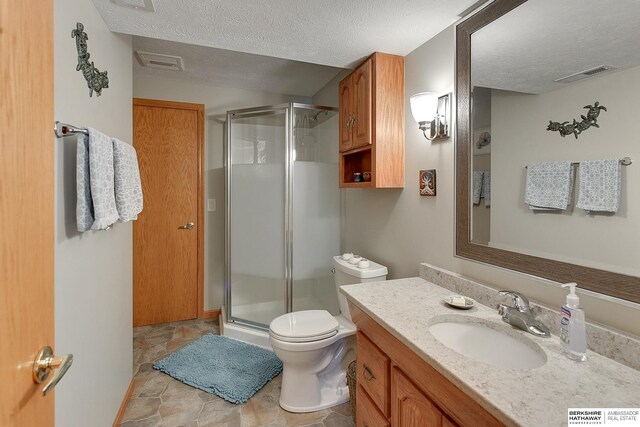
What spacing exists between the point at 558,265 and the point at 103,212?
67.6 inches

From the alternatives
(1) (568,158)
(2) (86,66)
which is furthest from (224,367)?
(1) (568,158)

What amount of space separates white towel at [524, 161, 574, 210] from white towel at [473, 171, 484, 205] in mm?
223

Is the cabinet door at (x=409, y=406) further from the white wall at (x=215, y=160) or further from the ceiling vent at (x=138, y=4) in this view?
the white wall at (x=215, y=160)

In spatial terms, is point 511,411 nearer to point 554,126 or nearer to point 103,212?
point 554,126

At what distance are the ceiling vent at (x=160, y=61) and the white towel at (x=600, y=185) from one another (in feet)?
9.11

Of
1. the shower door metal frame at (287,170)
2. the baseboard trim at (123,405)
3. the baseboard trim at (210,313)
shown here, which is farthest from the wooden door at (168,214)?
the baseboard trim at (123,405)

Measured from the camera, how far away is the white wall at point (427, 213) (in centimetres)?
137

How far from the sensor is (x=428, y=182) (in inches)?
68.2

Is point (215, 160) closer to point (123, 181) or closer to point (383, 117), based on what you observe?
point (123, 181)

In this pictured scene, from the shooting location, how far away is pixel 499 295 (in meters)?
1.29

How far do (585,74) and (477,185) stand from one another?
21.8 inches

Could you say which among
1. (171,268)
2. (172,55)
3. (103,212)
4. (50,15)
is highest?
(172,55)

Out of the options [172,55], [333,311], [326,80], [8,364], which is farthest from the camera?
[326,80]

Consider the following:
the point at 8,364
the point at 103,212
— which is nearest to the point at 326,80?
the point at 103,212
